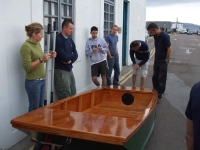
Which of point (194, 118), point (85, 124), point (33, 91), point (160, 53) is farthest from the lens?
point (160, 53)

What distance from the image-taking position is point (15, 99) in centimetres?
425

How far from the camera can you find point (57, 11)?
577 centimetres

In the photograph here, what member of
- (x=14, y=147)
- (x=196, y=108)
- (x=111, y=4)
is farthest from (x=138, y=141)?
(x=111, y=4)

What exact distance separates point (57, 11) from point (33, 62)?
2.10 meters

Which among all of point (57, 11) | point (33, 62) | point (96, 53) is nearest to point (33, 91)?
point (33, 62)

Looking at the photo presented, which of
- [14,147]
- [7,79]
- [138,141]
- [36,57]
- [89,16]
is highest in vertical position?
[89,16]

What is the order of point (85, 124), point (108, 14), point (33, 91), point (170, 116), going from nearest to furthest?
point (85, 124) < point (33, 91) < point (170, 116) < point (108, 14)

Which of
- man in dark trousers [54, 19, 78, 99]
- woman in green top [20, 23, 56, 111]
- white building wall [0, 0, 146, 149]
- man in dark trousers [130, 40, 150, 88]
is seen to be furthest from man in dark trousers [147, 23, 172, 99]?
woman in green top [20, 23, 56, 111]

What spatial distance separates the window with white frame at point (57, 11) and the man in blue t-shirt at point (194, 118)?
3.91 metres

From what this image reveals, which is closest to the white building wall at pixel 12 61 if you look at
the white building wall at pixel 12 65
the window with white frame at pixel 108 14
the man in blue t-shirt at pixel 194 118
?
the white building wall at pixel 12 65

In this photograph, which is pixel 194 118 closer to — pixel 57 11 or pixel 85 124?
pixel 85 124

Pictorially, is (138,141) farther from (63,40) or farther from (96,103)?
(63,40)

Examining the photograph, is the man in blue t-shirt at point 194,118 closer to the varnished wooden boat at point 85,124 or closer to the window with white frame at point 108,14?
the varnished wooden boat at point 85,124

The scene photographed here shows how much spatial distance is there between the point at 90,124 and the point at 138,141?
738 mm
